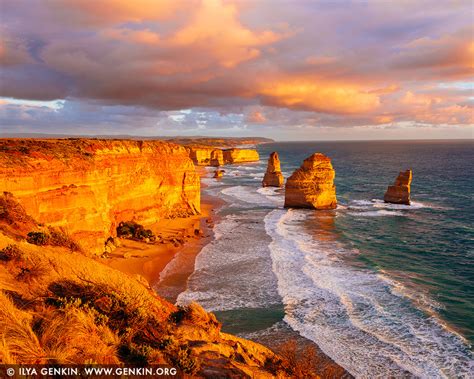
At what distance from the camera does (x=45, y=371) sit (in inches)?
265

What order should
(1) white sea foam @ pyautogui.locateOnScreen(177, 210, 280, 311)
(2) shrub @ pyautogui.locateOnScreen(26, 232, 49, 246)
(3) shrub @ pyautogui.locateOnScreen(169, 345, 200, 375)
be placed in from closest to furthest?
(3) shrub @ pyautogui.locateOnScreen(169, 345, 200, 375) < (2) shrub @ pyautogui.locateOnScreen(26, 232, 49, 246) < (1) white sea foam @ pyautogui.locateOnScreen(177, 210, 280, 311)

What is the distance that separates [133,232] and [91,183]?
819 cm

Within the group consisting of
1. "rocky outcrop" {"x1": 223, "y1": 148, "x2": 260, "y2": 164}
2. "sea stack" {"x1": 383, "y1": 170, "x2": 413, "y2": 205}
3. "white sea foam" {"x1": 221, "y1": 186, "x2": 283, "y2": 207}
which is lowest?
"white sea foam" {"x1": 221, "y1": 186, "x2": 283, "y2": 207}

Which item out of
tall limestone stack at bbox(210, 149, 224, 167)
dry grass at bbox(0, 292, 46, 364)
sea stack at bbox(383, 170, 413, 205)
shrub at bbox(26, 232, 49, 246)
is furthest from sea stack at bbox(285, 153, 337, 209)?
tall limestone stack at bbox(210, 149, 224, 167)

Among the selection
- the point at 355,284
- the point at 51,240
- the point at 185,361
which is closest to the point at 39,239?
the point at 51,240

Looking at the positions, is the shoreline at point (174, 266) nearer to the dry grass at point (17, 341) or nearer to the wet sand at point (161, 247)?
the wet sand at point (161, 247)

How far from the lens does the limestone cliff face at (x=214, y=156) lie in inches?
5202

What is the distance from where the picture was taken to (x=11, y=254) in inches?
492

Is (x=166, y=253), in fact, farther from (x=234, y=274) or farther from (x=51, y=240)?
(x=51, y=240)

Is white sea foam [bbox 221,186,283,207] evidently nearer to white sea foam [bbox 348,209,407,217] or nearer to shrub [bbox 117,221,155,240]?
white sea foam [bbox 348,209,407,217]

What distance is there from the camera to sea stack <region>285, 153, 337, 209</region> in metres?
51.2

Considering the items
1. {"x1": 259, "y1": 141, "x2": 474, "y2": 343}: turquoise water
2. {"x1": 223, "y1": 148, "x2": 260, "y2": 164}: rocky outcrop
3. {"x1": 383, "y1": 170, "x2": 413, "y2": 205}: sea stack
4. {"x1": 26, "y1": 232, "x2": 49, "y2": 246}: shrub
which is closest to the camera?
{"x1": 26, "y1": 232, "x2": 49, "y2": 246}: shrub

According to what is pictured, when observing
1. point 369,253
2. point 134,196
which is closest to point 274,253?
point 369,253

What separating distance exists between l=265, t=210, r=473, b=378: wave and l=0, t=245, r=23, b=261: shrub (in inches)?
509
